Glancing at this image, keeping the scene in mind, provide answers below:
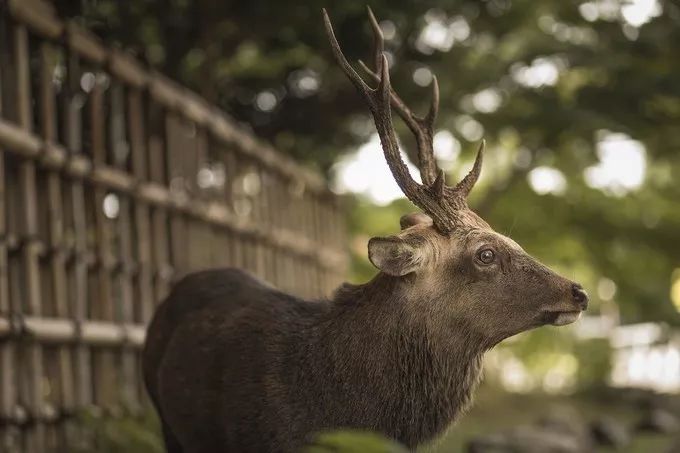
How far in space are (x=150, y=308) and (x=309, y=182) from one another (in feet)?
15.4

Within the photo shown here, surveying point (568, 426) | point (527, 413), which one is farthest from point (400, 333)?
point (527, 413)

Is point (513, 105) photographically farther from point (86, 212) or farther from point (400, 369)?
point (400, 369)

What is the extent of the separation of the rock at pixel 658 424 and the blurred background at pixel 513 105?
0.02m

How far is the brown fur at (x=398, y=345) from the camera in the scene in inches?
171

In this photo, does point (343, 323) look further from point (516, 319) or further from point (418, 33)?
point (418, 33)

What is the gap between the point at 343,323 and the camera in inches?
177

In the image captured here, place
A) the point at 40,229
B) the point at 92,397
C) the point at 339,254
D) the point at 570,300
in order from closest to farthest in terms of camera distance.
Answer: the point at 570,300, the point at 40,229, the point at 92,397, the point at 339,254

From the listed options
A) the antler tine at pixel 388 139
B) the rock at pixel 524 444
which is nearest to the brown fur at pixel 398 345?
the antler tine at pixel 388 139

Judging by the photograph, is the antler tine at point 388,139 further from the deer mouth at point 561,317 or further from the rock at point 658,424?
the rock at point 658,424

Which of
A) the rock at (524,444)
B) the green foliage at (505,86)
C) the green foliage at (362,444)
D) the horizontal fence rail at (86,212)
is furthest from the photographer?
the green foliage at (505,86)

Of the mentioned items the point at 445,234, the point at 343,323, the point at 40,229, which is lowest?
the point at 343,323

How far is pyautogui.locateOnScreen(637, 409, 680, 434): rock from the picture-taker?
32.5ft

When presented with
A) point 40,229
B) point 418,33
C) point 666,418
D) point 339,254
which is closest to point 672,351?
point 339,254

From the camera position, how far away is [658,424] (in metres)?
9.95
